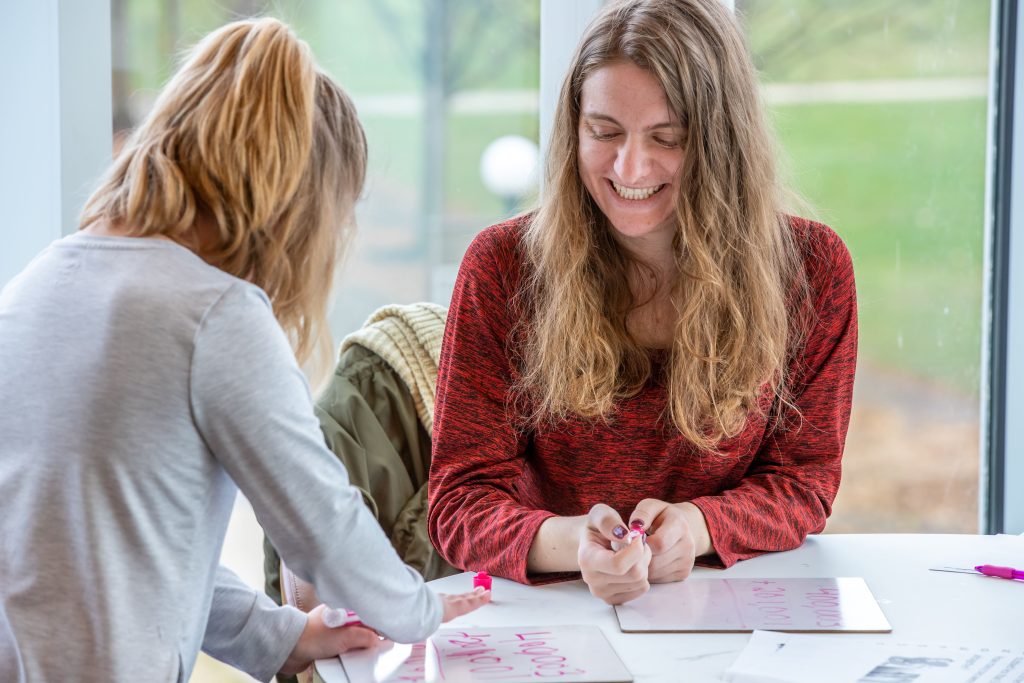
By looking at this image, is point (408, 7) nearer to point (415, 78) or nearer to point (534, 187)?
point (415, 78)

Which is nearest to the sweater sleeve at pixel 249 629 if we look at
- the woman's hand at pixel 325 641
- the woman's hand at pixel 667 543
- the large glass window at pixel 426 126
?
the woman's hand at pixel 325 641

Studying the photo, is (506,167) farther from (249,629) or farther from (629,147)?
(249,629)

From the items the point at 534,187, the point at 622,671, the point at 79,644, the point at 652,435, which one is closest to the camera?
the point at 79,644

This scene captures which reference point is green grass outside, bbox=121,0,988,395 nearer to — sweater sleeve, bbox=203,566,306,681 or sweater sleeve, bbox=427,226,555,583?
sweater sleeve, bbox=427,226,555,583

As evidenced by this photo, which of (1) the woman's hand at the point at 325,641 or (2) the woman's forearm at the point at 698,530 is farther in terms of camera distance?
(2) the woman's forearm at the point at 698,530

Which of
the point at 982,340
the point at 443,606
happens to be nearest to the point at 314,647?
the point at 443,606

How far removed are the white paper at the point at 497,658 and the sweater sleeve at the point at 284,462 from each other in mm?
43

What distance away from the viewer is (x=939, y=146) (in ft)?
9.07

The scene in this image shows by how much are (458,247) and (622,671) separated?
1.85 m

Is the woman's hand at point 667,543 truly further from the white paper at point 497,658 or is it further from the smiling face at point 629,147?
the smiling face at point 629,147

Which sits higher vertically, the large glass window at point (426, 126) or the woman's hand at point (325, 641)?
the large glass window at point (426, 126)

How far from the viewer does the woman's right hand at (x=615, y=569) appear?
46.5 inches

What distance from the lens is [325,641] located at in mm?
1081

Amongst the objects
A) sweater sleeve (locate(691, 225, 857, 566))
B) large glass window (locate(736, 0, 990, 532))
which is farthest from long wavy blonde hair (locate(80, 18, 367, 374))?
large glass window (locate(736, 0, 990, 532))
